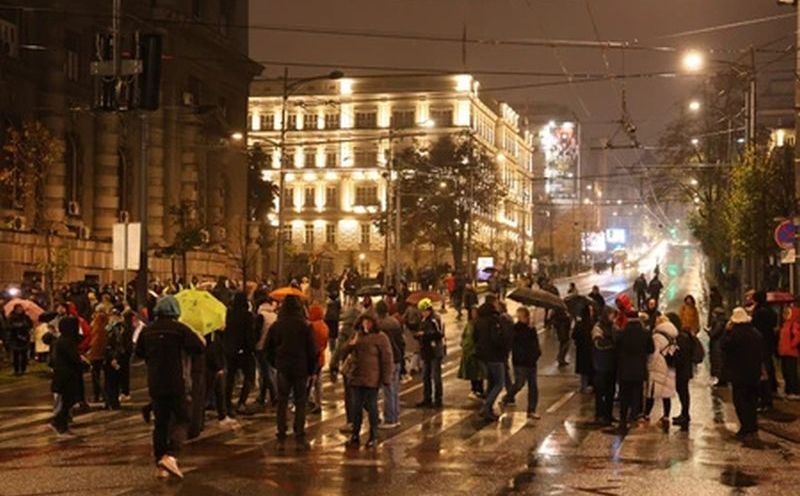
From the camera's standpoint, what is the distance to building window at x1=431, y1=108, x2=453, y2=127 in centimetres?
11812

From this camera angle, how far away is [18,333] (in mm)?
25750

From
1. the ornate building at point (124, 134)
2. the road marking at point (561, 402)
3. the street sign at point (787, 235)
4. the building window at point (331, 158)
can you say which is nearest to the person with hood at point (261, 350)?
the road marking at point (561, 402)

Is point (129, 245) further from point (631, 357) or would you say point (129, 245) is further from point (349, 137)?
point (349, 137)

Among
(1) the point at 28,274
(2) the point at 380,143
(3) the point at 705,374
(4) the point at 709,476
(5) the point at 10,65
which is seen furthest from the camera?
(2) the point at 380,143

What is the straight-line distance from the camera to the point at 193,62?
199 ft

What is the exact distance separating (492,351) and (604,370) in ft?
5.36

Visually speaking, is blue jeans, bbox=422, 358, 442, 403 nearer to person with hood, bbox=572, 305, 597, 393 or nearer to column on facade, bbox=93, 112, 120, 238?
person with hood, bbox=572, 305, 597, 393

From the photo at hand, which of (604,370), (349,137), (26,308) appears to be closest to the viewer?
(604,370)

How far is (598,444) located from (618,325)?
10.5 ft

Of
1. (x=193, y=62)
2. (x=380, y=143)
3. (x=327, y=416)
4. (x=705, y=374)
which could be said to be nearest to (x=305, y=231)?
(x=380, y=143)

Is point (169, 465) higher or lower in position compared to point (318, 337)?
lower

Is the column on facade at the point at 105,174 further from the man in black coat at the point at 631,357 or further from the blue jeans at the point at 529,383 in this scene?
the man in black coat at the point at 631,357

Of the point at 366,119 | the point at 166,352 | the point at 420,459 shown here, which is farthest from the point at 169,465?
the point at 366,119

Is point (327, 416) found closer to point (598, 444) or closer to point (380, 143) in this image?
point (598, 444)
